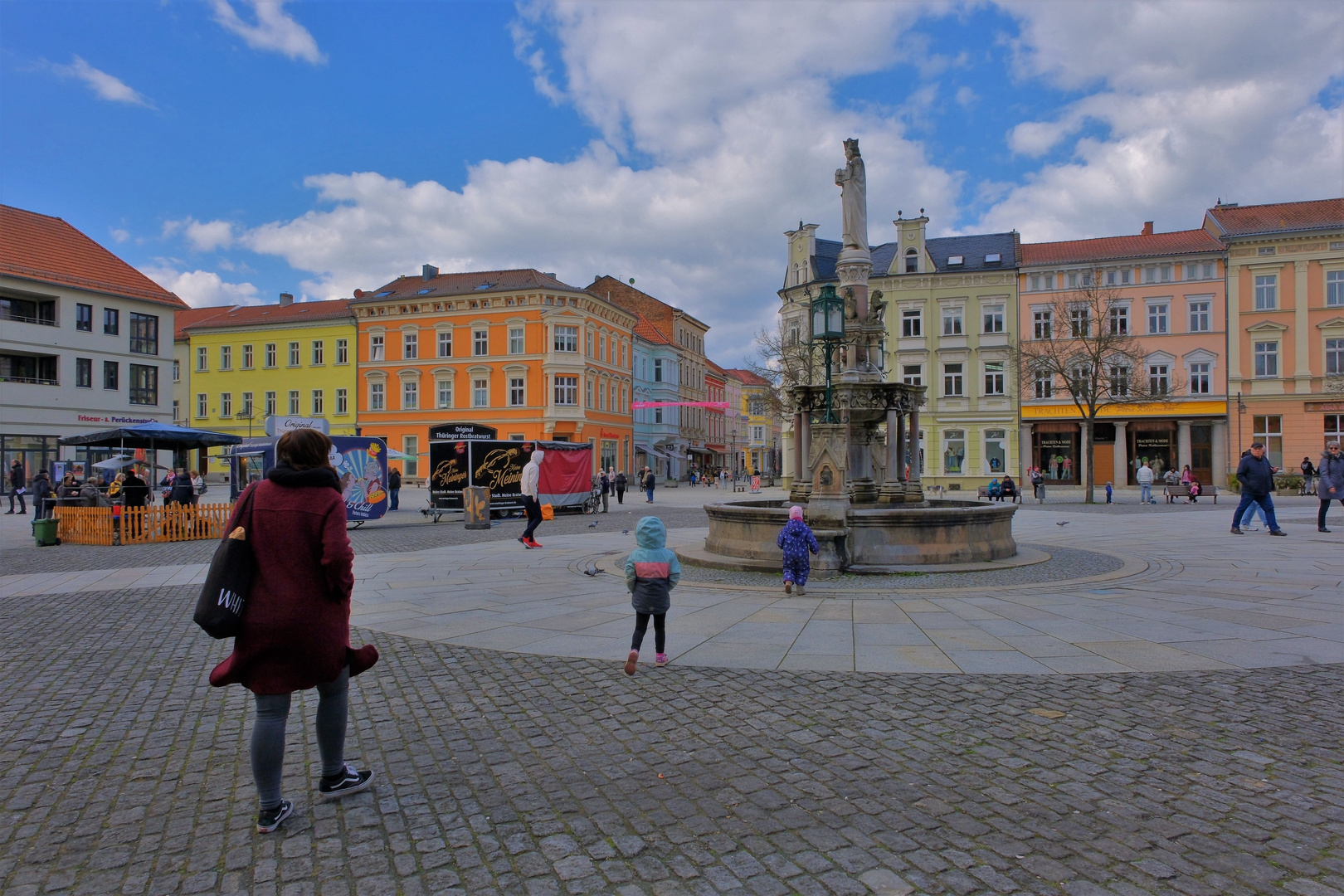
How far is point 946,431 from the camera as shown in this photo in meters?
46.0

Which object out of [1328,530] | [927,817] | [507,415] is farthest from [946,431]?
[927,817]

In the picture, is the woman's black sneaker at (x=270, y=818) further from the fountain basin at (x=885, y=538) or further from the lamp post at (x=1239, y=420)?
the lamp post at (x=1239, y=420)

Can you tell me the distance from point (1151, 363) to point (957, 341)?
988cm

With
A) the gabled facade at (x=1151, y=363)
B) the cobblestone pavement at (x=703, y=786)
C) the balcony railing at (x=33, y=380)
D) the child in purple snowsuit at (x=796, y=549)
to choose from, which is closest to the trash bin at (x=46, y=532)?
the cobblestone pavement at (x=703, y=786)

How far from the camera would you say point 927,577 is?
10.2 meters

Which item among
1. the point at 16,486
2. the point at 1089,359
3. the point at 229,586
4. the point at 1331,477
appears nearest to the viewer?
the point at 229,586

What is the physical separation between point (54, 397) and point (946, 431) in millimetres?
45452

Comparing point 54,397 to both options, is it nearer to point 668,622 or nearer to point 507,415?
point 507,415

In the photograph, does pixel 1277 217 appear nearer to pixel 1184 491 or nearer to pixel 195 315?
pixel 1184 491

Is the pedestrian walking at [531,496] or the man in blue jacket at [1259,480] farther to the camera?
the man in blue jacket at [1259,480]

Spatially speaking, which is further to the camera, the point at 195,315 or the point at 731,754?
the point at 195,315

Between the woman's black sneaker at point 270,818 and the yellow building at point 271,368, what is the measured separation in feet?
178

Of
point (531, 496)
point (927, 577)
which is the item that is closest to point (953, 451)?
point (531, 496)

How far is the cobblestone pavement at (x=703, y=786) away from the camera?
3145mm
